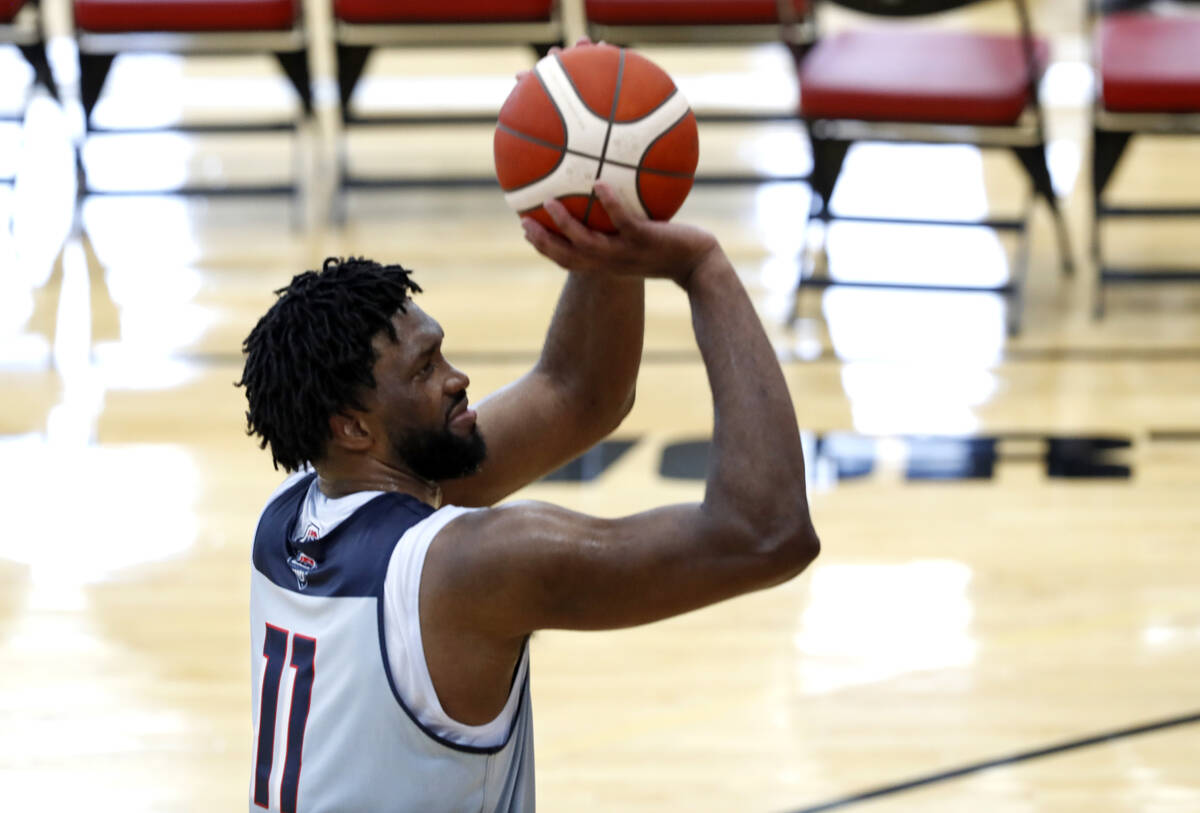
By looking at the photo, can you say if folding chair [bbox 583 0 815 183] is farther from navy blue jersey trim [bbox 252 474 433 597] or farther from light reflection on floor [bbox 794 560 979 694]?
navy blue jersey trim [bbox 252 474 433 597]

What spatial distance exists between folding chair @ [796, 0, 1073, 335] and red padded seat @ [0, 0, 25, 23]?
2766mm

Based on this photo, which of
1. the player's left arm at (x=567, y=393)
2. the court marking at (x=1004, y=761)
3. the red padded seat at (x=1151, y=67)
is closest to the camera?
the player's left arm at (x=567, y=393)

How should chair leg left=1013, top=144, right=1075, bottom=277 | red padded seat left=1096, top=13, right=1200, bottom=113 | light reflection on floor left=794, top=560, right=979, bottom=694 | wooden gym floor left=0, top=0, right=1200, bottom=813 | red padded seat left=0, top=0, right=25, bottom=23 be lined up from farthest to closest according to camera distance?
red padded seat left=0, top=0, right=25, bottom=23 → chair leg left=1013, top=144, right=1075, bottom=277 → red padded seat left=1096, top=13, right=1200, bottom=113 → light reflection on floor left=794, top=560, right=979, bottom=694 → wooden gym floor left=0, top=0, right=1200, bottom=813

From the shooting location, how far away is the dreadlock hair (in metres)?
1.81

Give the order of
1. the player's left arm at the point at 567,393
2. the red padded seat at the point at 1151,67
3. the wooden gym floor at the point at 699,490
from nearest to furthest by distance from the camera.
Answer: the player's left arm at the point at 567,393 < the wooden gym floor at the point at 699,490 < the red padded seat at the point at 1151,67

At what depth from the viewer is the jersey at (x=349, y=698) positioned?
172 cm

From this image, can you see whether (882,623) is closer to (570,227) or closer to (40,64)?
(570,227)

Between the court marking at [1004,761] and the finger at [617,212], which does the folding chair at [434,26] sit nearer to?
the court marking at [1004,761]

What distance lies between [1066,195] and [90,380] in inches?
151

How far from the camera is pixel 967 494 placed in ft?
13.4

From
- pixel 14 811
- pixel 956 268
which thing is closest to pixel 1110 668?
pixel 14 811

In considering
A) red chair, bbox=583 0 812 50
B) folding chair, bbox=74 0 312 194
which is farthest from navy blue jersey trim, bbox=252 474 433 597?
folding chair, bbox=74 0 312 194

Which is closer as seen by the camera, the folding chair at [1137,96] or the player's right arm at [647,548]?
the player's right arm at [647,548]

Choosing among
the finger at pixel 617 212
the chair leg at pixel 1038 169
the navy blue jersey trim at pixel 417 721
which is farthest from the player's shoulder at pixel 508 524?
the chair leg at pixel 1038 169
